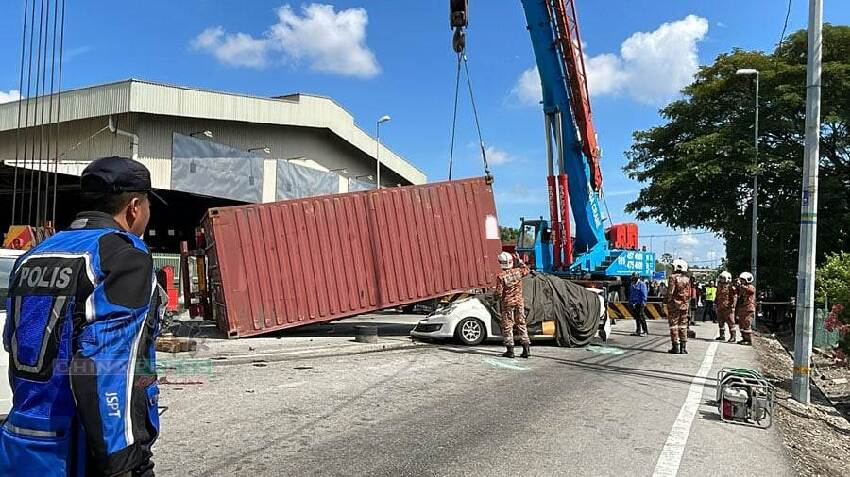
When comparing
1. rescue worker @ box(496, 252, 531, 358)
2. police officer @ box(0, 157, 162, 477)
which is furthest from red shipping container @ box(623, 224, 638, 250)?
police officer @ box(0, 157, 162, 477)

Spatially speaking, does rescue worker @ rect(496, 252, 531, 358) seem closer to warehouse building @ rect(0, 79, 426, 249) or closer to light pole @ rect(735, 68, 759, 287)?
light pole @ rect(735, 68, 759, 287)

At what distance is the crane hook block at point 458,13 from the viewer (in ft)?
36.3

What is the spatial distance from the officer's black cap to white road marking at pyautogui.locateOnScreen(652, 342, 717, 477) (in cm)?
421

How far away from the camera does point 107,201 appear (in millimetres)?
2045

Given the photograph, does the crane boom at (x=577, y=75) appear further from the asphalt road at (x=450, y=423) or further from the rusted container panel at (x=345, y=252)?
the asphalt road at (x=450, y=423)

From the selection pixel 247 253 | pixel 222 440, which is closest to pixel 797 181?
pixel 247 253

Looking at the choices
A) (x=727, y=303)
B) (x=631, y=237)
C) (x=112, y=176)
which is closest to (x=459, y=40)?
(x=727, y=303)

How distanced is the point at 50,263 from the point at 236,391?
19.8ft

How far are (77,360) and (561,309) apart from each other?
11228mm

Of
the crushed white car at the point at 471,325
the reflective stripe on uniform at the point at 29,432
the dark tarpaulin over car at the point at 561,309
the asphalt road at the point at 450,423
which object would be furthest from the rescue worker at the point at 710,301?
the reflective stripe on uniform at the point at 29,432

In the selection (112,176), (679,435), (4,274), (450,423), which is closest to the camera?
(112,176)

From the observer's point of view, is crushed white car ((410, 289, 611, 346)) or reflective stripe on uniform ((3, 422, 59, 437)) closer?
reflective stripe on uniform ((3, 422, 59, 437))

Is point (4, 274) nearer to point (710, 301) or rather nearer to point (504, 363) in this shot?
point (504, 363)

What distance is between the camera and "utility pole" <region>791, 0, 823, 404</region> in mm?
8117
